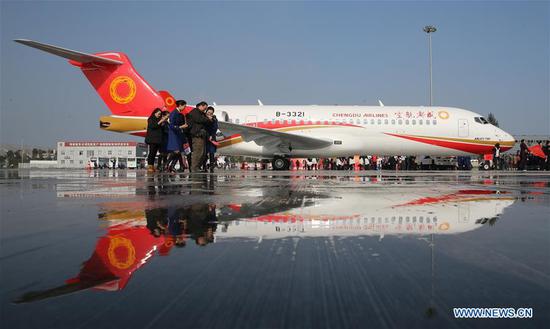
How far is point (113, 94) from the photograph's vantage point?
18062mm

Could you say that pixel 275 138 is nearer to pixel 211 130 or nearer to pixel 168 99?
pixel 168 99

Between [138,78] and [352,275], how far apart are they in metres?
18.1

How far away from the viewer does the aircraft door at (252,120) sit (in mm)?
19091

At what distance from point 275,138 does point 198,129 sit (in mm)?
9553

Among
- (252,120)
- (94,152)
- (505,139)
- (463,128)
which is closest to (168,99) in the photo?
(252,120)

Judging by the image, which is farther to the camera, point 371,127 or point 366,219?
point 371,127

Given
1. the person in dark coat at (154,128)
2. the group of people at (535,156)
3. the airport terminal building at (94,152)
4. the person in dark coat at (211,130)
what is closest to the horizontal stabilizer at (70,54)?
the person in dark coat at (154,128)

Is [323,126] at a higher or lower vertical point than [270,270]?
higher

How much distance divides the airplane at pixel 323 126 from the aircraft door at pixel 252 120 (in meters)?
0.03

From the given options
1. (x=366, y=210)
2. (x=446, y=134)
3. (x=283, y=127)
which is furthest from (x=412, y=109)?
(x=366, y=210)

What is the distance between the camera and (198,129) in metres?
9.10

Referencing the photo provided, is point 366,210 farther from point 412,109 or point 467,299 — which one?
point 412,109

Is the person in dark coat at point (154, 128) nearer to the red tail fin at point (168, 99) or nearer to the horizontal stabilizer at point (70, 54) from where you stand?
the horizontal stabilizer at point (70, 54)

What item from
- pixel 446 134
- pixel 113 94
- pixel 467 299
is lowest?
pixel 467 299
